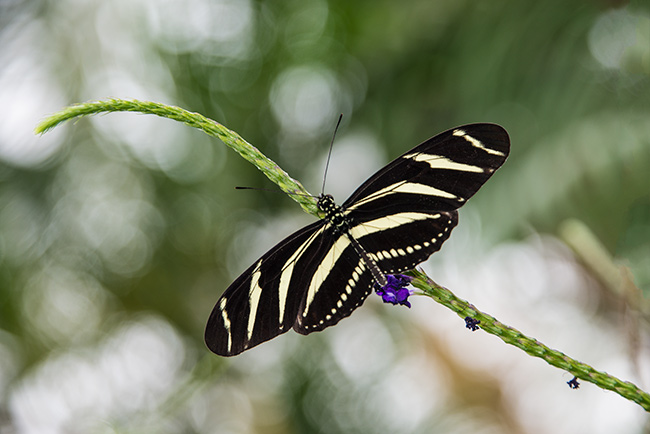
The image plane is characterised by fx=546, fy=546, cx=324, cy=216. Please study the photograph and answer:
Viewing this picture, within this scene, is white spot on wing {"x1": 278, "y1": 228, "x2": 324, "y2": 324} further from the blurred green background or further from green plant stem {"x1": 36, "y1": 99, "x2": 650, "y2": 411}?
the blurred green background

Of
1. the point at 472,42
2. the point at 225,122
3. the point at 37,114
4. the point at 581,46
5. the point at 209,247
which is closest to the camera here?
the point at 581,46

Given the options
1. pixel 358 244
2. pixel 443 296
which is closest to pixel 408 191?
pixel 358 244

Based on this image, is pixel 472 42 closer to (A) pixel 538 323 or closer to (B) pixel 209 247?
(A) pixel 538 323

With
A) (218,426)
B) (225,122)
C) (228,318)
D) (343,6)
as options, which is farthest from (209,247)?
(228,318)

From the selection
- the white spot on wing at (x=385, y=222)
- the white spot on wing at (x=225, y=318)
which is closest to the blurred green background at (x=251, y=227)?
the white spot on wing at (x=385, y=222)

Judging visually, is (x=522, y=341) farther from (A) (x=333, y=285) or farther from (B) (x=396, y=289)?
(A) (x=333, y=285)

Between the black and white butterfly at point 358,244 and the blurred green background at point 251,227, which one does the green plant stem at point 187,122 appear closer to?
the black and white butterfly at point 358,244
